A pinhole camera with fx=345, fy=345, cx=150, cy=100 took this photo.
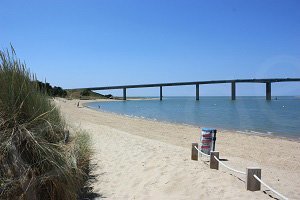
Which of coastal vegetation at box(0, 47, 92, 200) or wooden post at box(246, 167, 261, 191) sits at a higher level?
coastal vegetation at box(0, 47, 92, 200)

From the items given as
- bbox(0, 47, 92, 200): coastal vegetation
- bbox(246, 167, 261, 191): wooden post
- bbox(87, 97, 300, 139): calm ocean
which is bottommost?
bbox(87, 97, 300, 139): calm ocean

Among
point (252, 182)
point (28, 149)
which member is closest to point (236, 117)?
point (252, 182)

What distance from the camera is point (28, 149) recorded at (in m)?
4.31

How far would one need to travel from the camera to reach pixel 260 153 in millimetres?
14188

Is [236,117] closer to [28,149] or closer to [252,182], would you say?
[252,182]

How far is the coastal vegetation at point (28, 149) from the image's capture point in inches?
163

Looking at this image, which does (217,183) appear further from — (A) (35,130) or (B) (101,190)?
(A) (35,130)

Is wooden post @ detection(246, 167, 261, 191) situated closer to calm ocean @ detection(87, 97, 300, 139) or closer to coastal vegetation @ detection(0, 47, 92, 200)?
coastal vegetation @ detection(0, 47, 92, 200)

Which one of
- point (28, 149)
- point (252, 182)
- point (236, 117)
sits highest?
point (28, 149)

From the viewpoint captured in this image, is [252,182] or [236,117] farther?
[236,117]

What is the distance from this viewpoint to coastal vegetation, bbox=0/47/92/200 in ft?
13.6

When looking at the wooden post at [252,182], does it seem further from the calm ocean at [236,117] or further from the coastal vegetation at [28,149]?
the calm ocean at [236,117]

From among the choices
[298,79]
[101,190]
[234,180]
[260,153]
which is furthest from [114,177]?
[298,79]

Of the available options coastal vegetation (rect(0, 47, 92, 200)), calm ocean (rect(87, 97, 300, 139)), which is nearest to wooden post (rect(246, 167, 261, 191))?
coastal vegetation (rect(0, 47, 92, 200))
